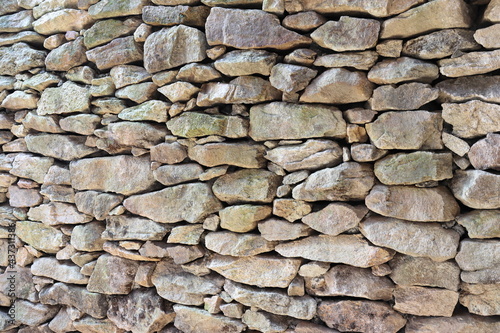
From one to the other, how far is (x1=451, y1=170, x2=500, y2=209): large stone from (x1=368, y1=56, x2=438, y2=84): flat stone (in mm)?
446

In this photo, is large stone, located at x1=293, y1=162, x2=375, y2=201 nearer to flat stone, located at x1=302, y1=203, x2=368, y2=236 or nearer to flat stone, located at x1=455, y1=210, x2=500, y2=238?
flat stone, located at x1=302, y1=203, x2=368, y2=236

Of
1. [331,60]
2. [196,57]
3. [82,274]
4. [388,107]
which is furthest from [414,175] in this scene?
[82,274]

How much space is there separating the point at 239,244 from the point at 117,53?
1.32 metres

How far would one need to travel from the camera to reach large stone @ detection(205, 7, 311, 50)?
2.02 meters

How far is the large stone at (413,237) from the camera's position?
71.0 inches

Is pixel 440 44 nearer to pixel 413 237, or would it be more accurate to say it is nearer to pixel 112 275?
pixel 413 237

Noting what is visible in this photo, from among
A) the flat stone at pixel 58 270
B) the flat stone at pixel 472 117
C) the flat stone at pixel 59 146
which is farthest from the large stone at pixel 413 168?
the flat stone at pixel 58 270

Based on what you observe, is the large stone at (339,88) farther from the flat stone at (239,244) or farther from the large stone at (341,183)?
the flat stone at (239,244)

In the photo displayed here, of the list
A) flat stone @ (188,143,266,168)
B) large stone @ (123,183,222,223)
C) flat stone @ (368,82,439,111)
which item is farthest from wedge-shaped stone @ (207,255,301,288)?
flat stone @ (368,82,439,111)

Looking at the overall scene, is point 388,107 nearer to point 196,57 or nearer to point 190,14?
point 196,57

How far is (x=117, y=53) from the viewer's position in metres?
2.45

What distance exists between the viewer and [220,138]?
2.18 m

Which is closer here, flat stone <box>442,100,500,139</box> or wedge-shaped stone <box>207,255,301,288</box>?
flat stone <box>442,100,500,139</box>

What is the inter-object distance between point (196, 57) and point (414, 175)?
1227 millimetres
